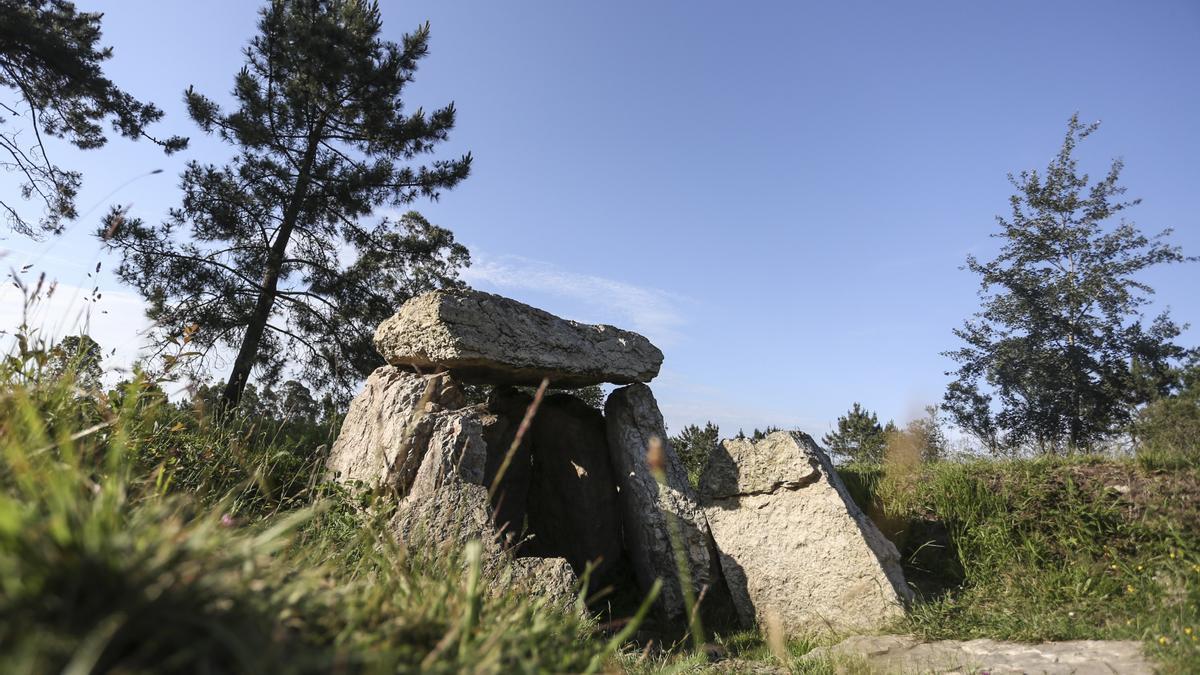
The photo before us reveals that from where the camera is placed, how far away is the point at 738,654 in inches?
216

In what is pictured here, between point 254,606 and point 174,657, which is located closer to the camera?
point 174,657

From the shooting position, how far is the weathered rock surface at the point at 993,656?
4062 mm

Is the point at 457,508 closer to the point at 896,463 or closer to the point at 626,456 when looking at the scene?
the point at 626,456

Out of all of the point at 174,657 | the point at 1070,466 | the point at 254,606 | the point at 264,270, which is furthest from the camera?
the point at 264,270

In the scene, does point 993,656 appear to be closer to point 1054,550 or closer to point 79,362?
point 1054,550

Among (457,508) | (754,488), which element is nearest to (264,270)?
(457,508)

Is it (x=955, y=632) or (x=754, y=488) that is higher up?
(x=754, y=488)

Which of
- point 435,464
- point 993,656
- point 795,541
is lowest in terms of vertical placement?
point 993,656

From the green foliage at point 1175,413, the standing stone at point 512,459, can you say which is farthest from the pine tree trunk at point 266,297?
the green foliage at point 1175,413

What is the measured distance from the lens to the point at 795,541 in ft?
20.6

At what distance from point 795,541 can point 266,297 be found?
9.93 meters

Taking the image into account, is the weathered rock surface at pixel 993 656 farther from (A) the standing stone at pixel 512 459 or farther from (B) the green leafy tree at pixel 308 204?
(B) the green leafy tree at pixel 308 204

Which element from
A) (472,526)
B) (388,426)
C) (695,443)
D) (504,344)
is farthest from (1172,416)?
(388,426)

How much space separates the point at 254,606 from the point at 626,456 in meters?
6.29
